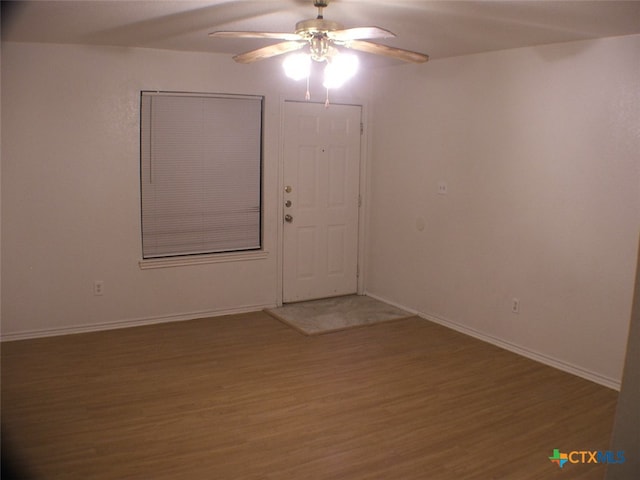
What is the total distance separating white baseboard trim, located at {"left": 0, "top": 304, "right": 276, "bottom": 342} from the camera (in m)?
4.69

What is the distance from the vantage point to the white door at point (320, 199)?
5715 millimetres

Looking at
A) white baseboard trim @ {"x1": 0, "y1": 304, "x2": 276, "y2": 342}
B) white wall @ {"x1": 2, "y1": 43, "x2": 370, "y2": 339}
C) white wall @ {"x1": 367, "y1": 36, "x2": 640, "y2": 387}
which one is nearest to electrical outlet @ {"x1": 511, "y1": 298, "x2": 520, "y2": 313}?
white wall @ {"x1": 367, "y1": 36, "x2": 640, "y2": 387}

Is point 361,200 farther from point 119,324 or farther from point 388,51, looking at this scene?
point 388,51

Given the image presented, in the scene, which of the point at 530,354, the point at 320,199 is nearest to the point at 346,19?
the point at 320,199

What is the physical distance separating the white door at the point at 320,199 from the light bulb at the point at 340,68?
2.53m

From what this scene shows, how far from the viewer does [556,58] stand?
4188mm

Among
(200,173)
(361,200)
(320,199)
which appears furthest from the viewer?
(361,200)

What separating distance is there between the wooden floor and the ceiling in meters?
2.33

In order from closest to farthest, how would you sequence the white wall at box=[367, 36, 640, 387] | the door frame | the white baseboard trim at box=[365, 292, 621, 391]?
the white wall at box=[367, 36, 640, 387] < the white baseboard trim at box=[365, 292, 621, 391] < the door frame

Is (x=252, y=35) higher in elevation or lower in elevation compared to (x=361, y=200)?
higher

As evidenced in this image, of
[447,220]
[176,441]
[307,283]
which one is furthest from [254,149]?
[176,441]

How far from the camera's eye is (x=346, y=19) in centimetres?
356

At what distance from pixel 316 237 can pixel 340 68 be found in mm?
3030

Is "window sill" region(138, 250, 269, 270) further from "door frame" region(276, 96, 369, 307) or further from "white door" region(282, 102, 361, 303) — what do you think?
"white door" region(282, 102, 361, 303)
